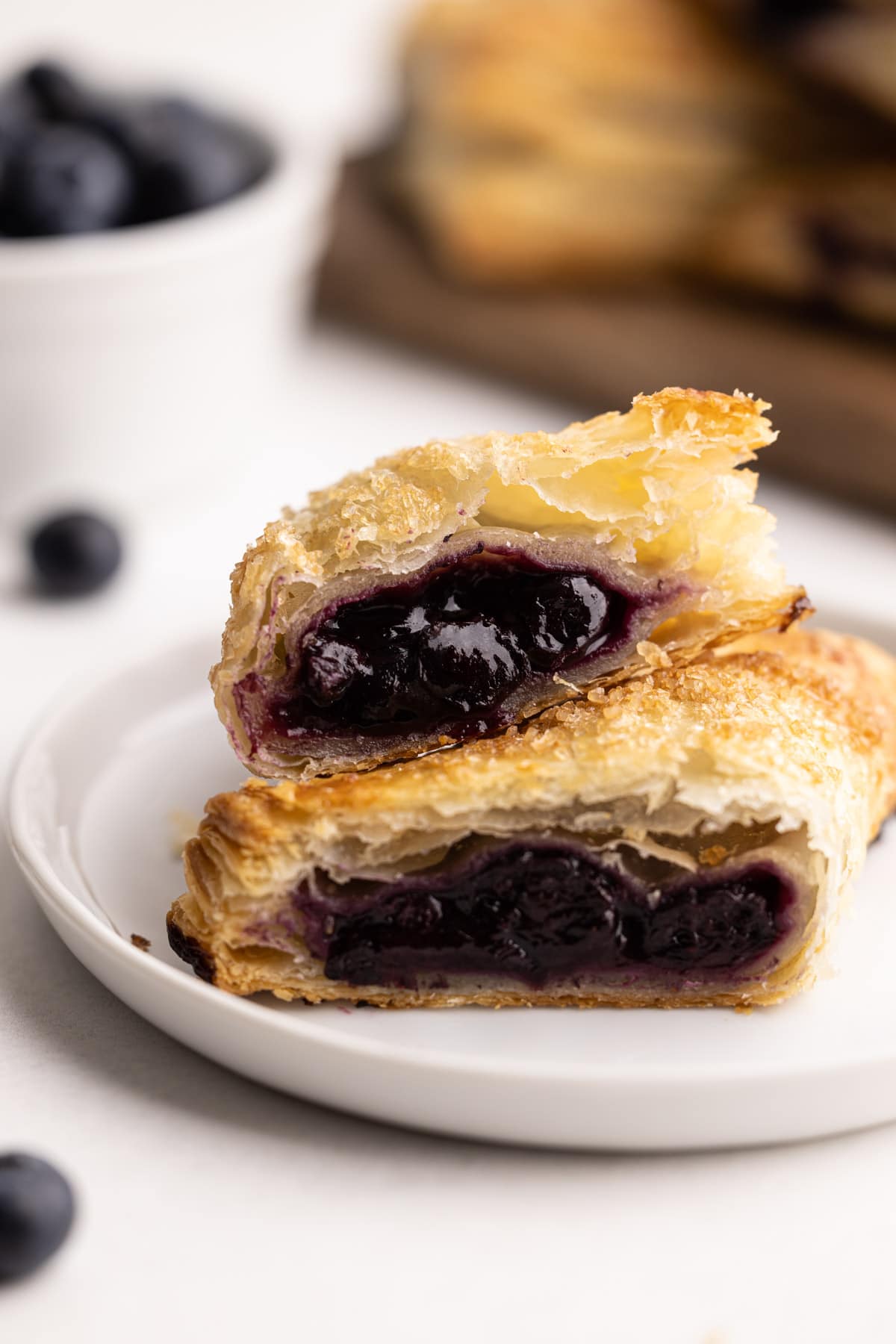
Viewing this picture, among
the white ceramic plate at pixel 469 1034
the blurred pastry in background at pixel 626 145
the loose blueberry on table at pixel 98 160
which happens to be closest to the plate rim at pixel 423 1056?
the white ceramic plate at pixel 469 1034

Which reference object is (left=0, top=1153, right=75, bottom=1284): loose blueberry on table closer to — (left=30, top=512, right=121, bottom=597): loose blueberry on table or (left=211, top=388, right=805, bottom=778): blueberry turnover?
(left=211, top=388, right=805, bottom=778): blueberry turnover

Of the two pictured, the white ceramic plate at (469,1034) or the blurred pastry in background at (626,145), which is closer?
the white ceramic plate at (469,1034)

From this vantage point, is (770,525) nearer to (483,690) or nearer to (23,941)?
(483,690)

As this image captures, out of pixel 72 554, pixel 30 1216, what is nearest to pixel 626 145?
pixel 72 554

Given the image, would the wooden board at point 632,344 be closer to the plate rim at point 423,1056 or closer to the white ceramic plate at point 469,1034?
the white ceramic plate at point 469,1034

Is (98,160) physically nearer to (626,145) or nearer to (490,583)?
(626,145)

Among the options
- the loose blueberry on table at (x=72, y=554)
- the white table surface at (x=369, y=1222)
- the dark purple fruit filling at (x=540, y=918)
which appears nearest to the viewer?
the white table surface at (x=369, y=1222)

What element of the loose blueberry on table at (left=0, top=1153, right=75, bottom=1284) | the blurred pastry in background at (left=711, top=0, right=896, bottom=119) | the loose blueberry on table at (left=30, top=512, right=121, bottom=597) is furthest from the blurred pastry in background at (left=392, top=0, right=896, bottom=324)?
the loose blueberry on table at (left=0, top=1153, right=75, bottom=1284)
